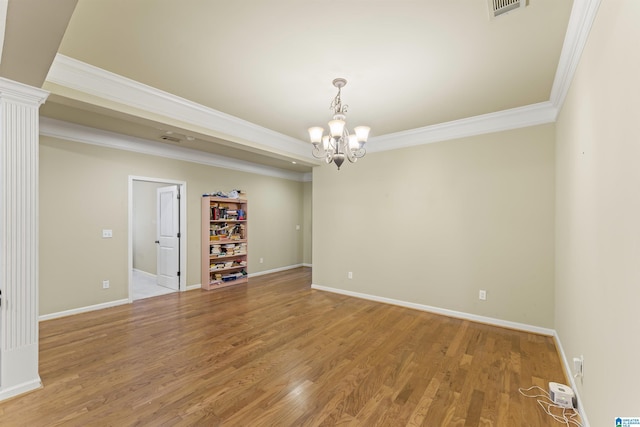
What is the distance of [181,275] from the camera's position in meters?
5.42

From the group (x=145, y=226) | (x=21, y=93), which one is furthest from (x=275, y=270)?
(x=21, y=93)

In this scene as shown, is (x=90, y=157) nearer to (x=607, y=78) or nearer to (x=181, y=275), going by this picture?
(x=181, y=275)

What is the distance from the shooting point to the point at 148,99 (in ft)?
9.86

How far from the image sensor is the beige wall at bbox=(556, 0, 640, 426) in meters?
1.17

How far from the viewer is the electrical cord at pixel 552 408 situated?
1.96 metres

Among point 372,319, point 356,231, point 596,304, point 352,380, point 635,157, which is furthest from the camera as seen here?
point 356,231

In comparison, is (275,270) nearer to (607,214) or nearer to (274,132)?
(274,132)

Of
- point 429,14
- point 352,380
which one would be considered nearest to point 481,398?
point 352,380

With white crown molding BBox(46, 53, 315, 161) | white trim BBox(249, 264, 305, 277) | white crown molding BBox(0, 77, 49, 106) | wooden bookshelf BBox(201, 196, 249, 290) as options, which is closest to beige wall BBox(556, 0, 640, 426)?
white crown molding BBox(46, 53, 315, 161)

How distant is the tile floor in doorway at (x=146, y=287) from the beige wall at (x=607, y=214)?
19.1 ft

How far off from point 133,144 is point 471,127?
17.3ft

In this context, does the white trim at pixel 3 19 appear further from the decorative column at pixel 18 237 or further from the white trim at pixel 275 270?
the white trim at pixel 275 270

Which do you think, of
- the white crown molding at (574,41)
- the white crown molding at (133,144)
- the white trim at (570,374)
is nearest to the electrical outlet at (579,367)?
the white trim at (570,374)

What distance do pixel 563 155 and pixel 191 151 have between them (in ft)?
18.5
